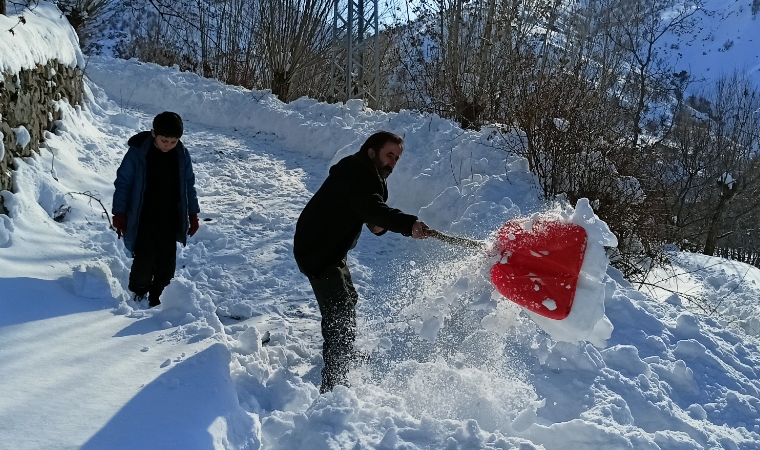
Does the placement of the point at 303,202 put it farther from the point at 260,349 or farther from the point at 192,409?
the point at 192,409

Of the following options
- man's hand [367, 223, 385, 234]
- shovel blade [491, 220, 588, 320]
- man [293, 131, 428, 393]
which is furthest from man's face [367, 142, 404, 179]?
shovel blade [491, 220, 588, 320]

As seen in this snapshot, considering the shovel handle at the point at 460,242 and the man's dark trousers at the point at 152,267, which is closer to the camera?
the shovel handle at the point at 460,242

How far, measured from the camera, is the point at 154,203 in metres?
4.16

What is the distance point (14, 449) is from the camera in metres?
2.14

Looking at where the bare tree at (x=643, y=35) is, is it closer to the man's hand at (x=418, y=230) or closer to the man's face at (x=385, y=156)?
the man's face at (x=385, y=156)

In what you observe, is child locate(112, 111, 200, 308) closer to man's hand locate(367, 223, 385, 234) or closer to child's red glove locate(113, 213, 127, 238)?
child's red glove locate(113, 213, 127, 238)

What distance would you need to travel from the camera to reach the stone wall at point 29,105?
489cm

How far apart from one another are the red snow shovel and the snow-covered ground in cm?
8

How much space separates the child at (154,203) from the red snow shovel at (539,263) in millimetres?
1899

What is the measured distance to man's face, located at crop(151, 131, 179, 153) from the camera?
3977 mm

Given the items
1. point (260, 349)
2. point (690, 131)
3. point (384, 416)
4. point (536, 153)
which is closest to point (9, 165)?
point (260, 349)

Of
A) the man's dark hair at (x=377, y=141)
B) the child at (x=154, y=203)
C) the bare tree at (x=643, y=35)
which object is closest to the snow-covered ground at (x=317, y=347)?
the child at (x=154, y=203)

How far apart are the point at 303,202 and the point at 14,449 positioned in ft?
18.2

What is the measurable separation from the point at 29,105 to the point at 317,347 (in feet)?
12.3
